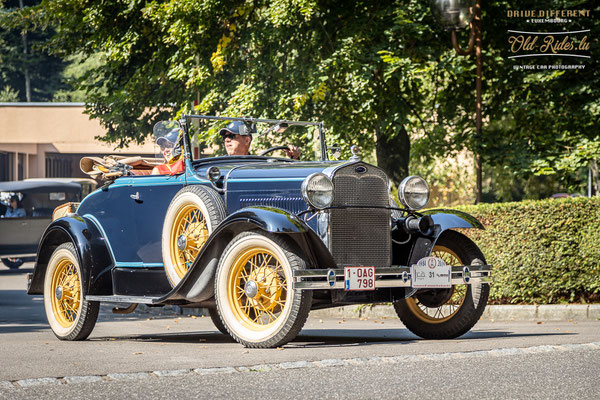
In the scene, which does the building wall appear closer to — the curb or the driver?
the curb

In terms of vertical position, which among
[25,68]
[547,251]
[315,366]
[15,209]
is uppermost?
[25,68]

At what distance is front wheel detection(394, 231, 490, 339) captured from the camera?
797cm

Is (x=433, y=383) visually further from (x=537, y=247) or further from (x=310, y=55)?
Answer: (x=310, y=55)

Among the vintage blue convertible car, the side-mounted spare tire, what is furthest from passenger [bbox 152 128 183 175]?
the side-mounted spare tire

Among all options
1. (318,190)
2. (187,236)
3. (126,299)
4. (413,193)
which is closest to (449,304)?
(413,193)

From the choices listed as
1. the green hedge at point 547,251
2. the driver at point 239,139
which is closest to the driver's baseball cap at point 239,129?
the driver at point 239,139

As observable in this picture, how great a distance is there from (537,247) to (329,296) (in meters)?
4.54

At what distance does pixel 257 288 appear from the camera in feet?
23.7

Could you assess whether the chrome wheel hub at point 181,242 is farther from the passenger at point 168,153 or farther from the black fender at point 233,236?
the passenger at point 168,153

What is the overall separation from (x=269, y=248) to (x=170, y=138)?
7.92ft

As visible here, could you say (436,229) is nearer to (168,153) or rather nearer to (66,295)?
(168,153)

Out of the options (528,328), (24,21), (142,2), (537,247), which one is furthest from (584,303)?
(24,21)

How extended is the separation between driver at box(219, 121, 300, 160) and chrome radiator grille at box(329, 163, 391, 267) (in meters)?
1.88

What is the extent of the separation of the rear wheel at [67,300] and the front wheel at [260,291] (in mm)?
1934
